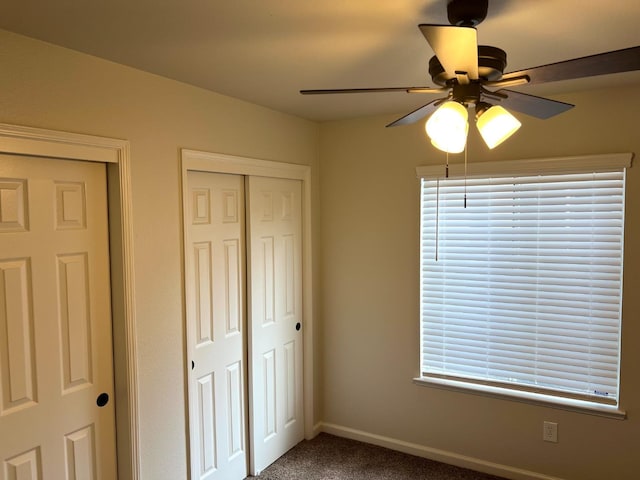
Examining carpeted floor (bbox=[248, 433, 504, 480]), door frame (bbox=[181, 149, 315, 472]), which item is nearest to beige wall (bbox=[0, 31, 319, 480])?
door frame (bbox=[181, 149, 315, 472])

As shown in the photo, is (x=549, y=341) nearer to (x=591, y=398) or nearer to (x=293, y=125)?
(x=591, y=398)

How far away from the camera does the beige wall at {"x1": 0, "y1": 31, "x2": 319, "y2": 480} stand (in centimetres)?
197

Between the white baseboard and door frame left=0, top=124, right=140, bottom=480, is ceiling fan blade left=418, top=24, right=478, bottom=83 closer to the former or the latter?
door frame left=0, top=124, right=140, bottom=480

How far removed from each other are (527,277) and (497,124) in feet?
5.83

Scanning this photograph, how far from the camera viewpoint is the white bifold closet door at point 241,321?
276cm

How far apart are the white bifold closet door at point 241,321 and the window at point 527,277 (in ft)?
3.22

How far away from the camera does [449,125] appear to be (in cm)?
146

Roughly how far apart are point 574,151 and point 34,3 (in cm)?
278

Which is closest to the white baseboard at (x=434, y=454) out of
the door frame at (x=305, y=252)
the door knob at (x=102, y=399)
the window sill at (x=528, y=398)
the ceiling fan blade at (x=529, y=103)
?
the door frame at (x=305, y=252)

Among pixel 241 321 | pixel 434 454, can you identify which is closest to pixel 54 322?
pixel 241 321

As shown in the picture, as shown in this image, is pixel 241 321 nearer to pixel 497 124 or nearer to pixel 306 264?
pixel 306 264

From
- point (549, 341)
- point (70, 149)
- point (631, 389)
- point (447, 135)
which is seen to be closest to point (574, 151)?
point (549, 341)

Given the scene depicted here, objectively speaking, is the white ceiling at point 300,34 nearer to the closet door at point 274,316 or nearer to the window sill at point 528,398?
the closet door at point 274,316

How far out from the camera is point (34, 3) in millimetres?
1557
